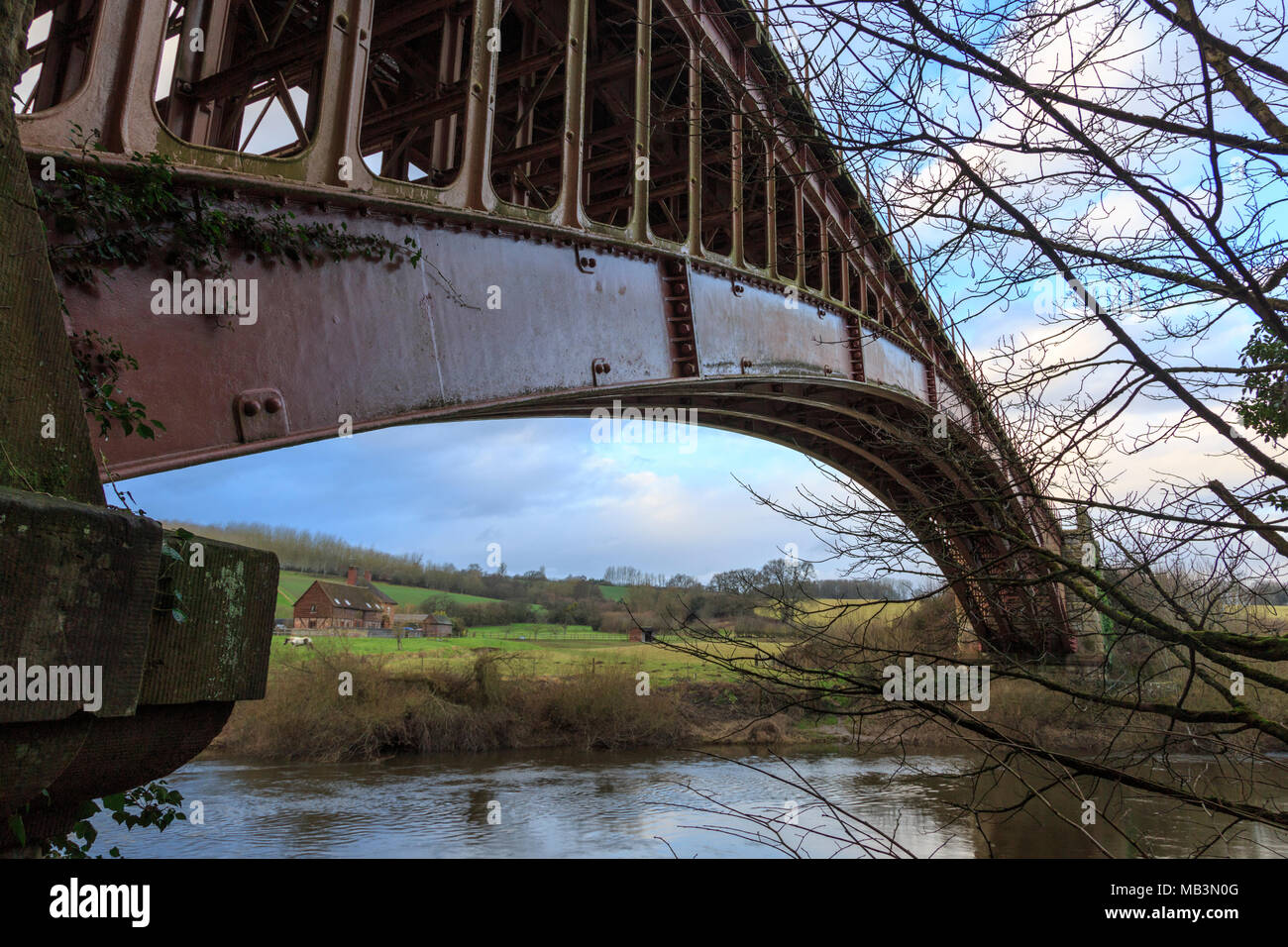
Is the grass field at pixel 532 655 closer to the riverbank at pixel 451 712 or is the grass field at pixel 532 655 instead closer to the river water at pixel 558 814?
the riverbank at pixel 451 712

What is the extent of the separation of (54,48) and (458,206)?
3.71 metres

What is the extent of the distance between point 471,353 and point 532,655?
68.6ft

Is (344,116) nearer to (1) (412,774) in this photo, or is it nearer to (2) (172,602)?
(2) (172,602)

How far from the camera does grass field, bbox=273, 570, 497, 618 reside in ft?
109

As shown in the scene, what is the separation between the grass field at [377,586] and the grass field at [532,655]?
6.45 m

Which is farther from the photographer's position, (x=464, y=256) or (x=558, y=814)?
(x=558, y=814)

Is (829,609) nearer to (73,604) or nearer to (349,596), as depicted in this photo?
(73,604)

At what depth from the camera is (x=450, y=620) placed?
35.0 metres

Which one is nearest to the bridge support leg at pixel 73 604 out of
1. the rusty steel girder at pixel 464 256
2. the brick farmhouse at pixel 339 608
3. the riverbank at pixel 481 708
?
the rusty steel girder at pixel 464 256

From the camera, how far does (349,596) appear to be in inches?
1281

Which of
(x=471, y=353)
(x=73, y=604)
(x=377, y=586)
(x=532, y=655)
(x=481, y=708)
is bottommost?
(x=481, y=708)

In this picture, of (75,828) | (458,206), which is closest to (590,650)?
(458,206)

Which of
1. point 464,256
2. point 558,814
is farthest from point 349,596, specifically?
→ point 464,256

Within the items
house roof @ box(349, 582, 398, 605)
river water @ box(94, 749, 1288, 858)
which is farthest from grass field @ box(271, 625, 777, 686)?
house roof @ box(349, 582, 398, 605)
